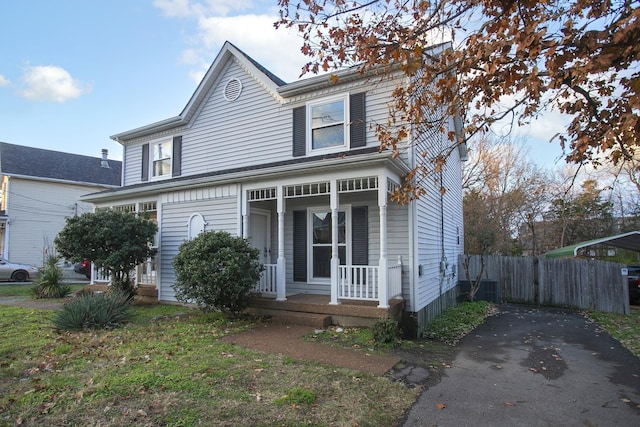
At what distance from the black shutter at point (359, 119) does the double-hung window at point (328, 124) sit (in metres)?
0.19

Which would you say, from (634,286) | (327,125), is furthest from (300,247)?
(634,286)

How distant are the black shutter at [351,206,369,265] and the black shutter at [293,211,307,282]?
152 cm

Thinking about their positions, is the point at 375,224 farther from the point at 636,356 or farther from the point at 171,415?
the point at 171,415

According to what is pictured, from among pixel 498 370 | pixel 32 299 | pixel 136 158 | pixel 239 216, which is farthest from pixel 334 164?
pixel 32 299

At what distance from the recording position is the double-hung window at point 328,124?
9.78m

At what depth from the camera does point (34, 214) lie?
22.9 metres

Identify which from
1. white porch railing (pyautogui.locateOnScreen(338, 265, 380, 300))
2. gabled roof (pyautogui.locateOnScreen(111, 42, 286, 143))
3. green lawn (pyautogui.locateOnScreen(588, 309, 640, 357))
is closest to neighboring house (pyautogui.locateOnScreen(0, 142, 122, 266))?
gabled roof (pyautogui.locateOnScreen(111, 42, 286, 143))

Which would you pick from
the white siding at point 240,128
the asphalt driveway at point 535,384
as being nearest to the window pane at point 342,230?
the white siding at point 240,128

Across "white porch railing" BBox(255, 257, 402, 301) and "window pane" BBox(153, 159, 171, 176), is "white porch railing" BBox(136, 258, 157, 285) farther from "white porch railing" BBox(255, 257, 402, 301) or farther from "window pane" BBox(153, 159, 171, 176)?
"white porch railing" BBox(255, 257, 402, 301)

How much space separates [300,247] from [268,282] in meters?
1.54

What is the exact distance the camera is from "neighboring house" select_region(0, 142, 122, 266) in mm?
22000

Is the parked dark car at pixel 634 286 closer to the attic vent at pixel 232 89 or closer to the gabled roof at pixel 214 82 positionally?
the gabled roof at pixel 214 82

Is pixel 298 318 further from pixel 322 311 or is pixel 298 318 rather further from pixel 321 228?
pixel 321 228

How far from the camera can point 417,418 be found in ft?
13.0
